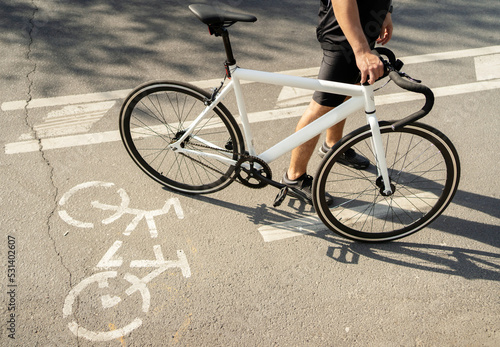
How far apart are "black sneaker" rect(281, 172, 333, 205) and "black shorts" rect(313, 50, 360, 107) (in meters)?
0.62

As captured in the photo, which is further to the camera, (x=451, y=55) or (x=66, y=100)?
(x=451, y=55)

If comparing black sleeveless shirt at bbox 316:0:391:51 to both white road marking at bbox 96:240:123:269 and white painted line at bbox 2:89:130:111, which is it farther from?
white painted line at bbox 2:89:130:111

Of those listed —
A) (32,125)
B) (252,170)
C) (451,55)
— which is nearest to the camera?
(252,170)

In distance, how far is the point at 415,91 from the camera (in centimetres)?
211

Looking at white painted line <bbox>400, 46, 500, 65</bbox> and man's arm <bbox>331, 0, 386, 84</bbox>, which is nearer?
man's arm <bbox>331, 0, 386, 84</bbox>

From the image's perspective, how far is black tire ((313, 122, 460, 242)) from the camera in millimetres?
2529

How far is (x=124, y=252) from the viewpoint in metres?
2.80

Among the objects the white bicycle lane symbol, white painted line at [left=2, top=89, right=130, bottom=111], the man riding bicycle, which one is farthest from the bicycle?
white painted line at [left=2, top=89, right=130, bottom=111]

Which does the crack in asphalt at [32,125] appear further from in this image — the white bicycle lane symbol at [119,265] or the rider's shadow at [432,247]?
the rider's shadow at [432,247]

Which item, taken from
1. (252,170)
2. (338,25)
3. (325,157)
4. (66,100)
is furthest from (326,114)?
(66,100)

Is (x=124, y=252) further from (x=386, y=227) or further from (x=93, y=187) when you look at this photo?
(x=386, y=227)

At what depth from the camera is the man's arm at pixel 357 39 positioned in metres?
2.21

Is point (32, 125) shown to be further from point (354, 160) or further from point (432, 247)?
point (432, 247)

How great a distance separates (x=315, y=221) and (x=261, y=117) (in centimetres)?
122
